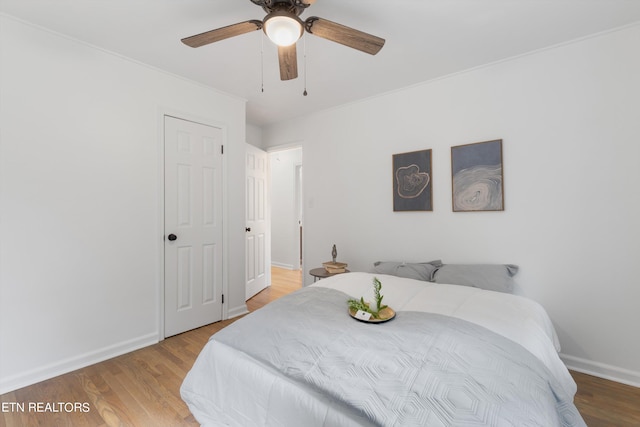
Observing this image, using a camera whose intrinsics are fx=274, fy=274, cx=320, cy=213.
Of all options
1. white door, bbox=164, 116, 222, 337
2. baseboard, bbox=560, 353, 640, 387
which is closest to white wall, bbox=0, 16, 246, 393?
white door, bbox=164, 116, 222, 337

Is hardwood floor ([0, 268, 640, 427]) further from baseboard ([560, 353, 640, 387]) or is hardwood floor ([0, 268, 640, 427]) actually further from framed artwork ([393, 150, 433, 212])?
framed artwork ([393, 150, 433, 212])

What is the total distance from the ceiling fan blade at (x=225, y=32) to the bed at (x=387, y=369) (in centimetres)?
160

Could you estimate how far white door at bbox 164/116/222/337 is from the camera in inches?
105

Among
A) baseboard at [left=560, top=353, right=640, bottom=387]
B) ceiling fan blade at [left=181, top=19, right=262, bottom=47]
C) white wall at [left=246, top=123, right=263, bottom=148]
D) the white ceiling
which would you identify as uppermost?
the white ceiling

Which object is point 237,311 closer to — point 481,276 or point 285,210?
point 481,276

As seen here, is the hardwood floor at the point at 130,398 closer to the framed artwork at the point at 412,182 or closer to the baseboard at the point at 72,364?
the baseboard at the point at 72,364

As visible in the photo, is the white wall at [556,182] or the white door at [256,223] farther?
the white door at [256,223]

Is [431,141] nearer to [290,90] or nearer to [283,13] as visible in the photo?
[290,90]

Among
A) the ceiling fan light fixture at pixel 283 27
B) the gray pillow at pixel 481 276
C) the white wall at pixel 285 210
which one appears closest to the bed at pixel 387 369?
the gray pillow at pixel 481 276

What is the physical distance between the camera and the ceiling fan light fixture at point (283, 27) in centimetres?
140

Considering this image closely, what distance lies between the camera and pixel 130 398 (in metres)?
1.80

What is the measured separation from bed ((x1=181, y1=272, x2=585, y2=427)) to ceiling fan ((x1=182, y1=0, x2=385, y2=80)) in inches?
59.4

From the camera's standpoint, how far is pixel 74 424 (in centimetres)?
159

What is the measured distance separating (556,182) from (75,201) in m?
3.77
